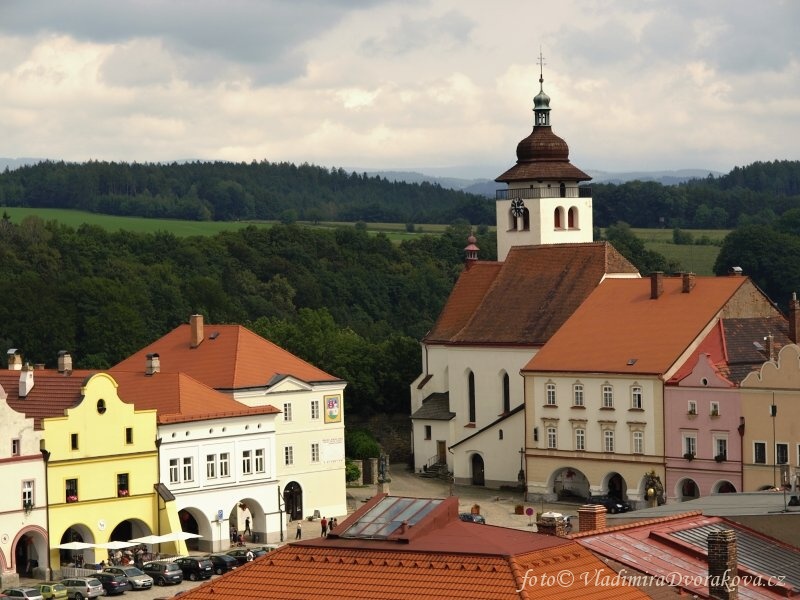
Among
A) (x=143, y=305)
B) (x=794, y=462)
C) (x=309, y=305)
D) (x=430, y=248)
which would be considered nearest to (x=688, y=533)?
(x=794, y=462)

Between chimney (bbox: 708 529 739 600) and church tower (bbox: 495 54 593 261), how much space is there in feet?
205

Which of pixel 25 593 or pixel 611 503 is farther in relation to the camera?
pixel 611 503

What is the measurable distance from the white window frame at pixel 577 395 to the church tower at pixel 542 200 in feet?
54.1

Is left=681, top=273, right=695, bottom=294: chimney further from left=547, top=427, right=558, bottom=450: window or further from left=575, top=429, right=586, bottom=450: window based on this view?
left=547, top=427, right=558, bottom=450: window

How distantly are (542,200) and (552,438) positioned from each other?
706 inches

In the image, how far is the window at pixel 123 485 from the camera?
68250 mm

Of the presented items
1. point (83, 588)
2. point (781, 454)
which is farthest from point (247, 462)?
point (781, 454)

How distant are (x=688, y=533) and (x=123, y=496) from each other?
30583mm

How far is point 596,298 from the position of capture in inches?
3494

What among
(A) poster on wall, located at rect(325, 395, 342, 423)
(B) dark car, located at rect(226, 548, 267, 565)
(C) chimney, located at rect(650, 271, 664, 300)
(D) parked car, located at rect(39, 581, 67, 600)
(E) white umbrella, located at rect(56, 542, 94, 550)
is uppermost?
(C) chimney, located at rect(650, 271, 664, 300)

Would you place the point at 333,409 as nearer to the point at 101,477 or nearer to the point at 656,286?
the point at 101,477

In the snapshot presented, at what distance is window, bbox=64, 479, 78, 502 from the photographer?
219 feet

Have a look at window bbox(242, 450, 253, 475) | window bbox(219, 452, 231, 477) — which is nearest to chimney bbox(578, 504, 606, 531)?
window bbox(219, 452, 231, 477)

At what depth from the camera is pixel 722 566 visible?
1480 inches
